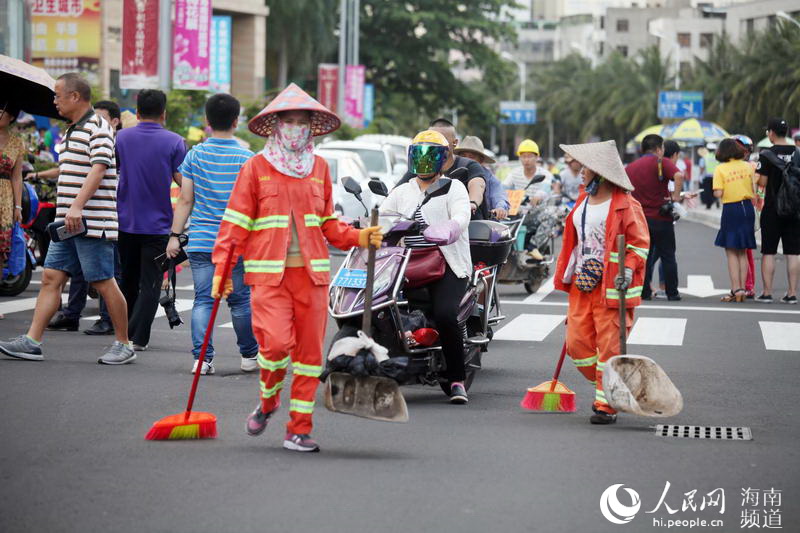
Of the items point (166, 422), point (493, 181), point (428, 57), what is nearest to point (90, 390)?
point (166, 422)

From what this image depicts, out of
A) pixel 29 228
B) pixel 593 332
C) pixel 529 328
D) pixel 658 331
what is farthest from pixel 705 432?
pixel 29 228

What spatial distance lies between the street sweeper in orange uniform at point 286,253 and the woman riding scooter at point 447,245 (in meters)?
1.63

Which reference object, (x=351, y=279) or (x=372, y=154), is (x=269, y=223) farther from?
(x=372, y=154)

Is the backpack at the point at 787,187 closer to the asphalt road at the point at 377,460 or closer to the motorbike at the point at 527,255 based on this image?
the motorbike at the point at 527,255

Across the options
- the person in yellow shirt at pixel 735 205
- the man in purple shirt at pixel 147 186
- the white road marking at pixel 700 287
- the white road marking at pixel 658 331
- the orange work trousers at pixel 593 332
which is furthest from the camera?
the white road marking at pixel 700 287

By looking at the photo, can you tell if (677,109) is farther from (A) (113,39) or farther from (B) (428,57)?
(A) (113,39)

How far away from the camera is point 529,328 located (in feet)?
42.7

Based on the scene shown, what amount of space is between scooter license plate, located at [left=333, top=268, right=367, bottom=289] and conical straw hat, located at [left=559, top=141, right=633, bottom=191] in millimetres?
1520

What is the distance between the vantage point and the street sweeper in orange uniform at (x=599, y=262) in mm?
7918

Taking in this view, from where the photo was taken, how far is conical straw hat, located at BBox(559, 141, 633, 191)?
7941 millimetres

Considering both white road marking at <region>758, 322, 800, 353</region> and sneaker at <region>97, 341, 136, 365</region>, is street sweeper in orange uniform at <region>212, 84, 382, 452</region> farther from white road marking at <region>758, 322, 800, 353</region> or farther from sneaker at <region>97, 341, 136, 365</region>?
white road marking at <region>758, 322, 800, 353</region>

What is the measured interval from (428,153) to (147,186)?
2.72 m

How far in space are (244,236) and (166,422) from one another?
1.08 meters

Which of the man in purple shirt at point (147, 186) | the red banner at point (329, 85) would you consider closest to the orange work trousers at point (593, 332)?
the man in purple shirt at point (147, 186)
